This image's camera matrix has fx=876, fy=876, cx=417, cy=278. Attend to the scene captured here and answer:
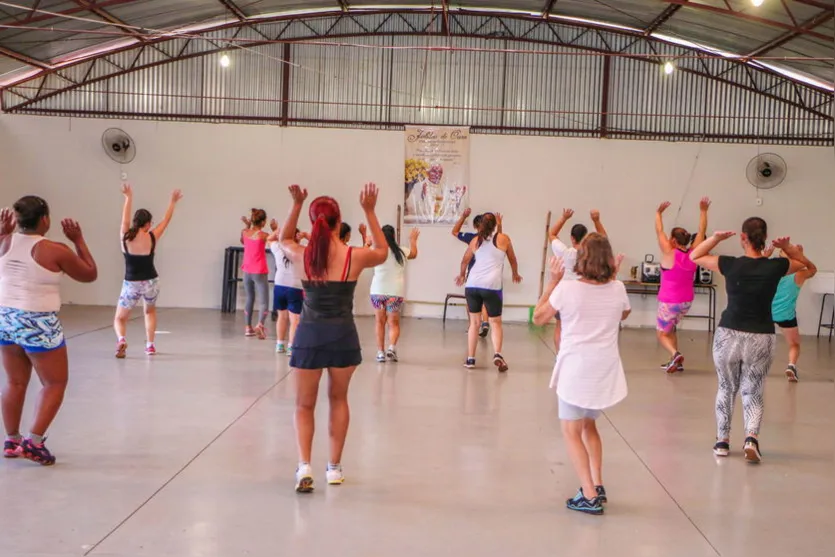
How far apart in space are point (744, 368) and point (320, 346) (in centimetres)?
278

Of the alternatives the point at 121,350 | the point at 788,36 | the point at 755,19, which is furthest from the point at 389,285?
the point at 788,36

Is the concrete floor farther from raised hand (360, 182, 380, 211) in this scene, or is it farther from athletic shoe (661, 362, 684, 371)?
raised hand (360, 182, 380, 211)

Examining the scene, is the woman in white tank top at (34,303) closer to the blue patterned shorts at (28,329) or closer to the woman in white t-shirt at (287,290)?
the blue patterned shorts at (28,329)

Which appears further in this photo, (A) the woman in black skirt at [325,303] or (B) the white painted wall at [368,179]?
(B) the white painted wall at [368,179]

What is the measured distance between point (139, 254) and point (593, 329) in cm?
557

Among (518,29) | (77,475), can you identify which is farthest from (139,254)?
(518,29)

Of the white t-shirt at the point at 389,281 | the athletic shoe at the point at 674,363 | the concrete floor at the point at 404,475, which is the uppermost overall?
the white t-shirt at the point at 389,281

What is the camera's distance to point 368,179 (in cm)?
1466

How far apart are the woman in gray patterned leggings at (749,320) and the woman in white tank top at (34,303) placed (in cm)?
375

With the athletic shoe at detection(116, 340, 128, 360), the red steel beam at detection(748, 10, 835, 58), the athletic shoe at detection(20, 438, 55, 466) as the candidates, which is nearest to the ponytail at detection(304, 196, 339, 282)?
the athletic shoe at detection(20, 438, 55, 466)

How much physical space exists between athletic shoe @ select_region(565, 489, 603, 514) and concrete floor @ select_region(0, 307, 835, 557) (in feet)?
0.18

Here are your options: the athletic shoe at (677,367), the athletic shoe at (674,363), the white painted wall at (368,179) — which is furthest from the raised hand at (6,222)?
the white painted wall at (368,179)

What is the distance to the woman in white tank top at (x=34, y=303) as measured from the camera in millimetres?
4633

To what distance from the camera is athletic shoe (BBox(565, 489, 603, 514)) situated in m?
4.36
